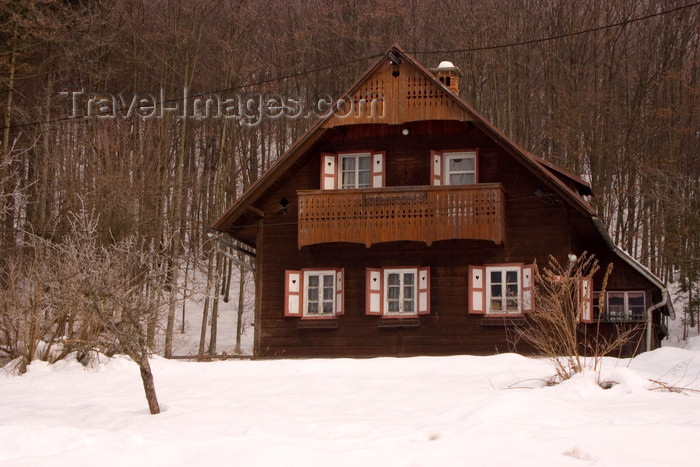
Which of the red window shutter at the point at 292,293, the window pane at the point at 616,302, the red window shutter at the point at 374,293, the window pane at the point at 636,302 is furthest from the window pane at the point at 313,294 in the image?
the window pane at the point at 636,302

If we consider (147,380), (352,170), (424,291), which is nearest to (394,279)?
(424,291)

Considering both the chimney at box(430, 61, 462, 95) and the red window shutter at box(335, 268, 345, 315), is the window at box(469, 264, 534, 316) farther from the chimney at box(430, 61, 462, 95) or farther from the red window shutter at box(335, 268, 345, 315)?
the chimney at box(430, 61, 462, 95)

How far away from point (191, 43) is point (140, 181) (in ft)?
21.9

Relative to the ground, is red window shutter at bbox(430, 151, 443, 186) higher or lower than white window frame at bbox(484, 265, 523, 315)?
higher

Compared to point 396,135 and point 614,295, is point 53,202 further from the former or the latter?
point 614,295

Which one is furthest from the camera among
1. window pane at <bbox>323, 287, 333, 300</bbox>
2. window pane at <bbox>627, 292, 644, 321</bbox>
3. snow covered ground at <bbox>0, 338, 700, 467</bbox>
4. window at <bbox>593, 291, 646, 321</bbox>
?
window pane at <bbox>627, 292, 644, 321</bbox>

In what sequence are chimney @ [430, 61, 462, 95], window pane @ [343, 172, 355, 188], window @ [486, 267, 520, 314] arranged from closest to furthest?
1. window @ [486, 267, 520, 314]
2. window pane @ [343, 172, 355, 188]
3. chimney @ [430, 61, 462, 95]

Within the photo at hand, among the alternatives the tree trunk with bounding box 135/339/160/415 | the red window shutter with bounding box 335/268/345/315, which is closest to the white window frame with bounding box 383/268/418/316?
the red window shutter with bounding box 335/268/345/315

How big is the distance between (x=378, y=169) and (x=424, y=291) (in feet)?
11.3

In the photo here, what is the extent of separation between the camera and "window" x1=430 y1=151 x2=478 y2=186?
22469mm

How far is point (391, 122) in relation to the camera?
22.1 metres

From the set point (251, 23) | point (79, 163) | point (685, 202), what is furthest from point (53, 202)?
point (685, 202)

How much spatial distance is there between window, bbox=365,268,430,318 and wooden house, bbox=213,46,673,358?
0.03 m

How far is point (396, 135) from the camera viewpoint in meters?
23.2
